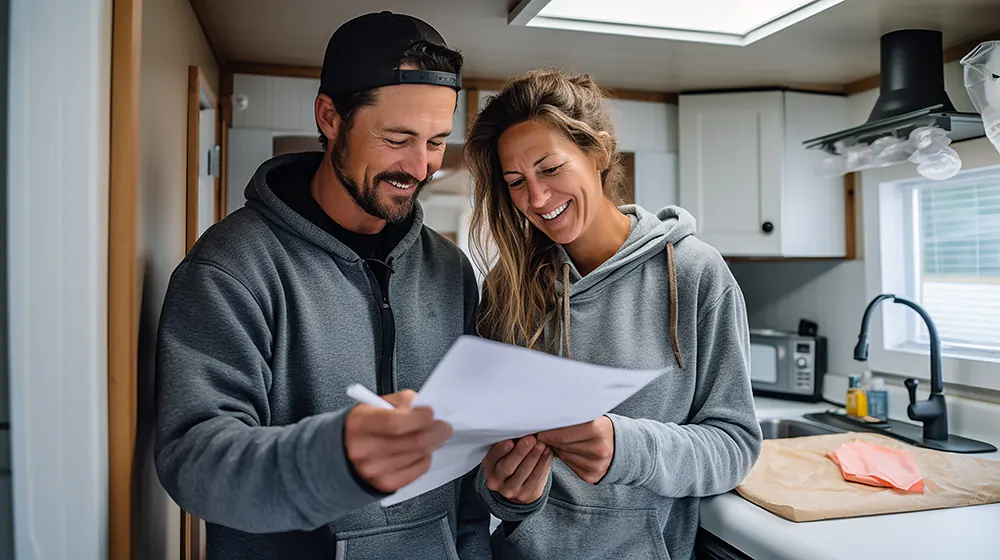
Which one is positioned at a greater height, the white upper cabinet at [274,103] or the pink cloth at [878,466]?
the white upper cabinet at [274,103]

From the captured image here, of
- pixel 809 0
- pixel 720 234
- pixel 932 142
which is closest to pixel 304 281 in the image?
pixel 809 0

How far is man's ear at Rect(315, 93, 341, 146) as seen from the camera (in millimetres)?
1190

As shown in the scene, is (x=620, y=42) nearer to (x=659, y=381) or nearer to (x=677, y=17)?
(x=677, y=17)

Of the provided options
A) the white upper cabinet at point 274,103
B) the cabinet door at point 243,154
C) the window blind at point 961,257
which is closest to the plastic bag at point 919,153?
the window blind at point 961,257

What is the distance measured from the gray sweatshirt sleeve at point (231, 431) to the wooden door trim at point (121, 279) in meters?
0.05

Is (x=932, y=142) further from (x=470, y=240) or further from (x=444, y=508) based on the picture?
(x=444, y=508)

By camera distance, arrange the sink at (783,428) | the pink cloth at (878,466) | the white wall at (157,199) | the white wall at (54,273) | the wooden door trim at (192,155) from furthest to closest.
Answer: the sink at (783,428) < the wooden door trim at (192,155) < the pink cloth at (878,466) < the white wall at (157,199) < the white wall at (54,273)

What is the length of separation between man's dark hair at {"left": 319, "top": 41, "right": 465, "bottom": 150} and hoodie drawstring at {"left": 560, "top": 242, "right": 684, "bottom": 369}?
437mm

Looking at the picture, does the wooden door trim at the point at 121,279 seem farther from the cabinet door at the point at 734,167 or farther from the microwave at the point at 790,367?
the microwave at the point at 790,367

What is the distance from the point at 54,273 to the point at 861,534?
126 cm

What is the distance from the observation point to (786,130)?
239 cm

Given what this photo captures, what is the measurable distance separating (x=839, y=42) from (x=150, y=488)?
187cm

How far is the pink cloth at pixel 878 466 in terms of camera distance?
1.48 meters

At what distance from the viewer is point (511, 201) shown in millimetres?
1475
